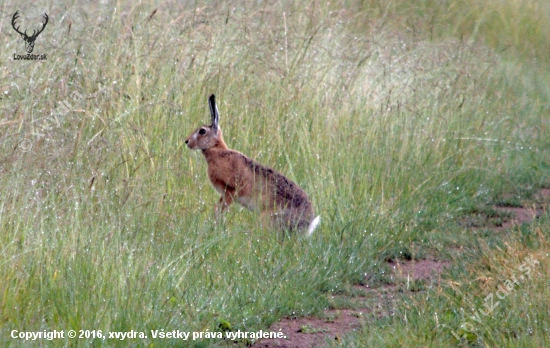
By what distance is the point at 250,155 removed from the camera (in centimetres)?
785

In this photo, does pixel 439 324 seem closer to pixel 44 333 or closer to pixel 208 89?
pixel 44 333

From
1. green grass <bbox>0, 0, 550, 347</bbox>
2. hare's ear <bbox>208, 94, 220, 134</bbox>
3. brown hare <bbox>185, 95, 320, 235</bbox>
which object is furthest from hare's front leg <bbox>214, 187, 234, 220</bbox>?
hare's ear <bbox>208, 94, 220, 134</bbox>

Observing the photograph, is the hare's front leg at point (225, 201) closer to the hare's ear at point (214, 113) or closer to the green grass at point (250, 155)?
the green grass at point (250, 155)

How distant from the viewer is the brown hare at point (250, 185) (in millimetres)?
6500

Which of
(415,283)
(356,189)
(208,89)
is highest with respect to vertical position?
(208,89)

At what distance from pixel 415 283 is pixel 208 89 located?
11.7 ft

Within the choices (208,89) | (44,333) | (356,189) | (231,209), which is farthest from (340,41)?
(44,333)

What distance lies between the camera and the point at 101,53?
8.03 m

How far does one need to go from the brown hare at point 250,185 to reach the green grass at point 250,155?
6.5 inches

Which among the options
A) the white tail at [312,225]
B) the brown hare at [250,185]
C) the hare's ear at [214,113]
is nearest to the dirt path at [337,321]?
the white tail at [312,225]

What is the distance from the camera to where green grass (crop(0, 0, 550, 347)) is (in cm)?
466

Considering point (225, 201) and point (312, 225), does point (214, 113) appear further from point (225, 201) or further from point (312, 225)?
point (312, 225)

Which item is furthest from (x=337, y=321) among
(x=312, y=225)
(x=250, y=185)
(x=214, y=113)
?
(x=214, y=113)

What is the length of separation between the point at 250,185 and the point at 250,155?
40.7 inches
